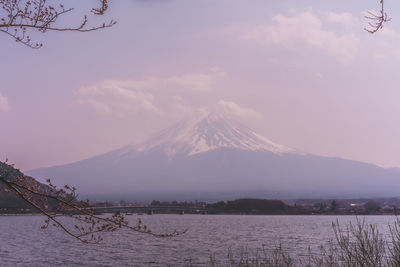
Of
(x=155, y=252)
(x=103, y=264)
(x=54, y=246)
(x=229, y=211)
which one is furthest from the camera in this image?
(x=229, y=211)

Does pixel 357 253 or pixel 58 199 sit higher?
pixel 58 199

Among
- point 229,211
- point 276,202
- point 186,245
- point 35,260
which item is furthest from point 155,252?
point 276,202

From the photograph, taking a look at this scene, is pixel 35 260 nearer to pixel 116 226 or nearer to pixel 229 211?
pixel 116 226

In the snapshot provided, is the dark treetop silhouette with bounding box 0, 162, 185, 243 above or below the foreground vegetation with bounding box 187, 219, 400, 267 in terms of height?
above

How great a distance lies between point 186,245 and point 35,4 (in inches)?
1674

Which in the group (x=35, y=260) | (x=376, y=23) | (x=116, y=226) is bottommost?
(x=35, y=260)

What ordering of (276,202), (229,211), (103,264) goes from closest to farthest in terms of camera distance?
(103,264)
(229,211)
(276,202)

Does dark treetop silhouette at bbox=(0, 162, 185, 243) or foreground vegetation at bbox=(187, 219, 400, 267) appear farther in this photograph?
foreground vegetation at bbox=(187, 219, 400, 267)

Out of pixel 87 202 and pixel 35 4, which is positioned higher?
pixel 35 4

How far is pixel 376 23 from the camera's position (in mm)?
8156

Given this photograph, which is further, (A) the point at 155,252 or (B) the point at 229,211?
(B) the point at 229,211

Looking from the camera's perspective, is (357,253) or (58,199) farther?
(357,253)

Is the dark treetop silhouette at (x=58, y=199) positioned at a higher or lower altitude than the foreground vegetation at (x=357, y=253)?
higher

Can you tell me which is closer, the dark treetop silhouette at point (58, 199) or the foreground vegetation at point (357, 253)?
the dark treetop silhouette at point (58, 199)
